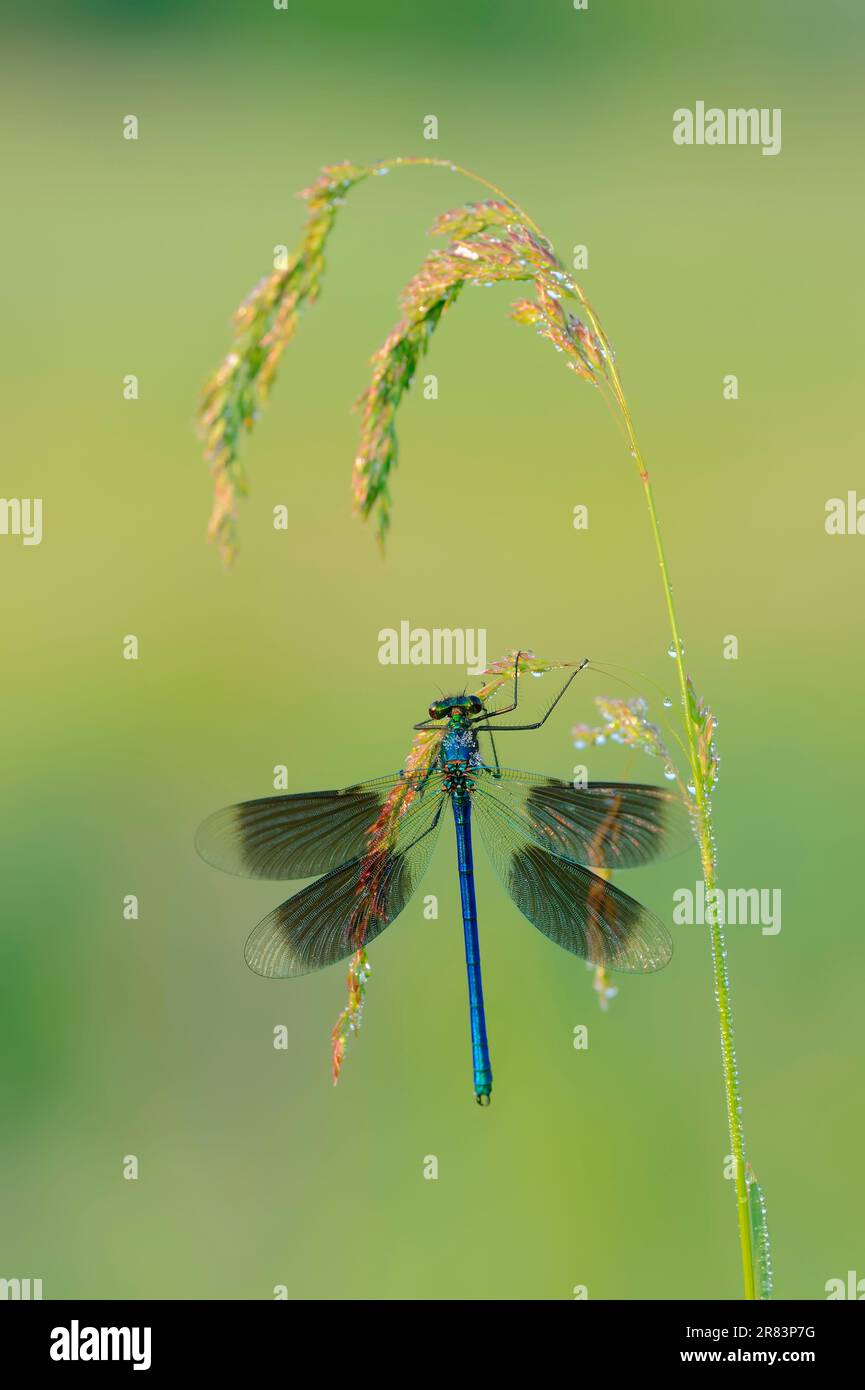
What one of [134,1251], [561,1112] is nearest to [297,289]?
[561,1112]

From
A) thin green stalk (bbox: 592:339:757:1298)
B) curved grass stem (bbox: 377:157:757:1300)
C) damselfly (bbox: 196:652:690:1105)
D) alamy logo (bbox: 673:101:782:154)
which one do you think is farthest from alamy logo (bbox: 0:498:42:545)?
alamy logo (bbox: 673:101:782:154)

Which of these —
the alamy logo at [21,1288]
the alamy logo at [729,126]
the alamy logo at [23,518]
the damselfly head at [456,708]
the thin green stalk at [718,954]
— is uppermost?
the alamy logo at [729,126]

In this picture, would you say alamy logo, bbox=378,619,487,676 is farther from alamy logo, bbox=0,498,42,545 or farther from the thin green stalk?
the thin green stalk

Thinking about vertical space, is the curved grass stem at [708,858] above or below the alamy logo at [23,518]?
below

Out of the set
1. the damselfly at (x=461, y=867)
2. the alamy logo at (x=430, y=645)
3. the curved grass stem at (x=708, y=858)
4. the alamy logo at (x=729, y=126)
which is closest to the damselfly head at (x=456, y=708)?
the damselfly at (x=461, y=867)

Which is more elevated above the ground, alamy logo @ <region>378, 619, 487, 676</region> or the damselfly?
alamy logo @ <region>378, 619, 487, 676</region>

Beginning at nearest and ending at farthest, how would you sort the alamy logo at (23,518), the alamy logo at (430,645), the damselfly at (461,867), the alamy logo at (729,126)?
the damselfly at (461,867)
the alamy logo at (430,645)
the alamy logo at (23,518)
the alamy logo at (729,126)

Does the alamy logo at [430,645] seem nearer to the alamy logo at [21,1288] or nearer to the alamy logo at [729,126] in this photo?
the alamy logo at [21,1288]

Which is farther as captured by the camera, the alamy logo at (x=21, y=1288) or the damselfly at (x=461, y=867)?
the alamy logo at (x=21, y=1288)
